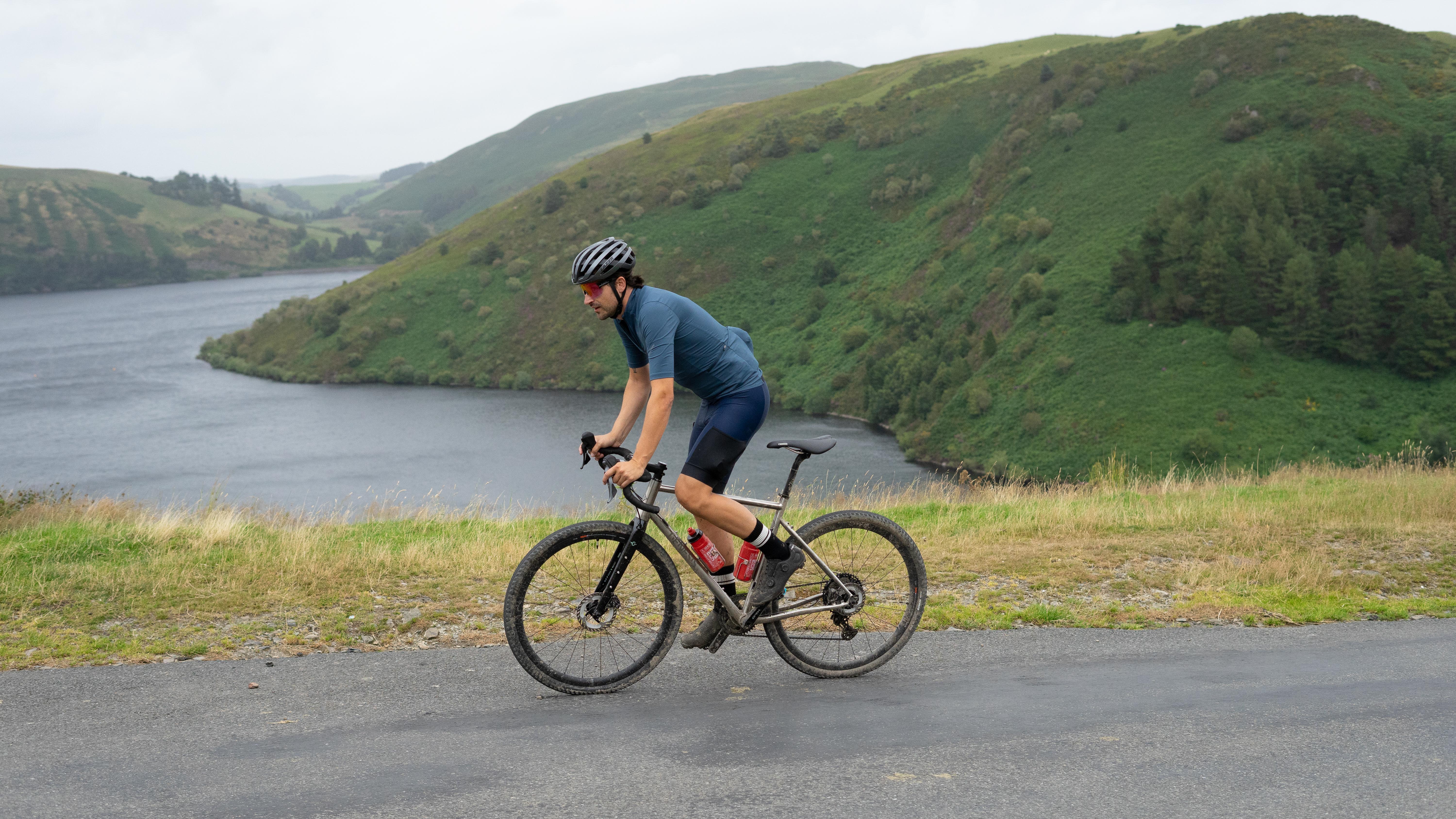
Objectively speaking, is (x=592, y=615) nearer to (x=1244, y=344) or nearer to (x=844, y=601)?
(x=844, y=601)

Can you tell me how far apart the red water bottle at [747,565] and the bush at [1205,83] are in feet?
328

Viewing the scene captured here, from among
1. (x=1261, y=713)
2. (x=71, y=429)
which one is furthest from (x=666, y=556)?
(x=71, y=429)

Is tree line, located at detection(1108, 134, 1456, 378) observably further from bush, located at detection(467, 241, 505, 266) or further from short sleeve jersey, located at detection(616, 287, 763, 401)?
bush, located at detection(467, 241, 505, 266)

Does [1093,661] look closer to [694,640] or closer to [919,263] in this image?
[694,640]

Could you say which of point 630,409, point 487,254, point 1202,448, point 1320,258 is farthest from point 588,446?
point 487,254

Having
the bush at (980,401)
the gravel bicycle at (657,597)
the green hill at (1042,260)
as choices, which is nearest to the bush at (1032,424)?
the green hill at (1042,260)

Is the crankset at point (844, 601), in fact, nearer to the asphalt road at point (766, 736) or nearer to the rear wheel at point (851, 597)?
the rear wheel at point (851, 597)

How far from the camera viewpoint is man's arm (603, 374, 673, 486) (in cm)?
469

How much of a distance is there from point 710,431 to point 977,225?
93772 mm

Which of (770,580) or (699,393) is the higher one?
(699,393)

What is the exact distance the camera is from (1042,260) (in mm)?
79125

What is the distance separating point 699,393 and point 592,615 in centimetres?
137

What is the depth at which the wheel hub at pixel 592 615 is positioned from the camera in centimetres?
520

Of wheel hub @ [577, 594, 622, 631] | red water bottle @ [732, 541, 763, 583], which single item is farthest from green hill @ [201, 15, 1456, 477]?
wheel hub @ [577, 594, 622, 631]
